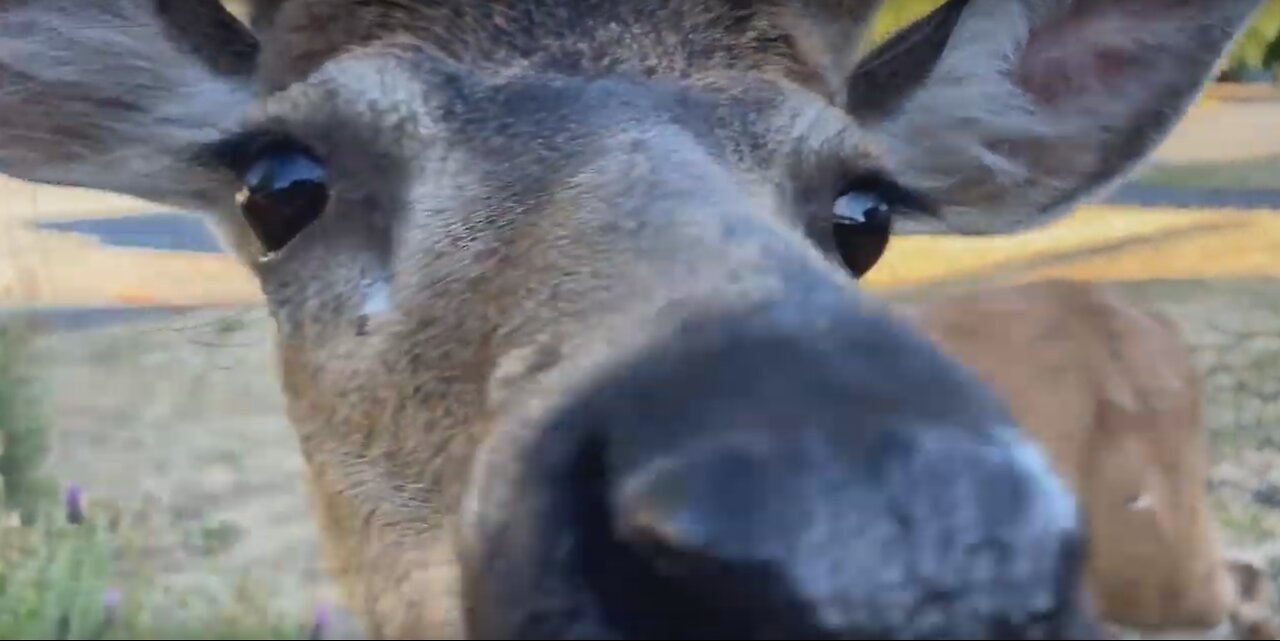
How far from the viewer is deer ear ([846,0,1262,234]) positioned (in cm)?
103

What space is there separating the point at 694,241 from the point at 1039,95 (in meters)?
0.56

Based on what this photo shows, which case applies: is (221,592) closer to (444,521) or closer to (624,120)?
(444,521)

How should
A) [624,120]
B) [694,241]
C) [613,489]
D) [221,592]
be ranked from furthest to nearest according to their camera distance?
1. [221,592]
2. [624,120]
3. [694,241]
4. [613,489]

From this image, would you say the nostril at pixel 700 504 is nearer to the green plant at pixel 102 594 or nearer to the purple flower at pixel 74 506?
the green plant at pixel 102 594

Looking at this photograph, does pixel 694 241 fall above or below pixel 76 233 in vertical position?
above

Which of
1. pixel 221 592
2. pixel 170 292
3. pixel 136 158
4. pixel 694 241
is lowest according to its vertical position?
pixel 221 592

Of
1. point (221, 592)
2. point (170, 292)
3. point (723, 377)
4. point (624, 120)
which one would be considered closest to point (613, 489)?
point (723, 377)

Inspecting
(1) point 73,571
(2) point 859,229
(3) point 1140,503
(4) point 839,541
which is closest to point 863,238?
(2) point 859,229

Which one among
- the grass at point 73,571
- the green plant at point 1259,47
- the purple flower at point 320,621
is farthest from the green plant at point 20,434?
the green plant at point 1259,47

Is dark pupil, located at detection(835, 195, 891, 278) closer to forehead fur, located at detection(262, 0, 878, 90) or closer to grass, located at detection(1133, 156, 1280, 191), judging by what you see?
forehead fur, located at detection(262, 0, 878, 90)

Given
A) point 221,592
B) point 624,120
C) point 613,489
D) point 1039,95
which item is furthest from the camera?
point 1039,95

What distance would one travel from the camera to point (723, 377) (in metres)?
0.52

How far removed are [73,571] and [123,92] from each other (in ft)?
1.06

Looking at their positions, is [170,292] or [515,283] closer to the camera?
[515,283]
